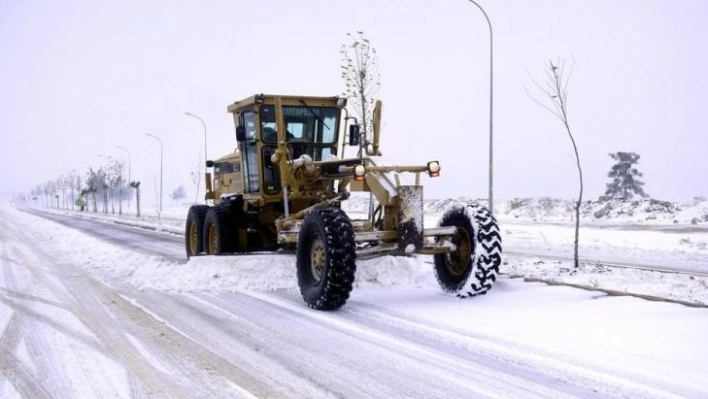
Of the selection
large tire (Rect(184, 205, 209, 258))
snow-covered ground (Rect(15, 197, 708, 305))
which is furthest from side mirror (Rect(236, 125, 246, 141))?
large tire (Rect(184, 205, 209, 258))

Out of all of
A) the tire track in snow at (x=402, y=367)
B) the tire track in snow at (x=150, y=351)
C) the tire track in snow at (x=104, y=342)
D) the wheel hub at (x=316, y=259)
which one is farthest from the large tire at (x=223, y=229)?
the tire track in snow at (x=402, y=367)

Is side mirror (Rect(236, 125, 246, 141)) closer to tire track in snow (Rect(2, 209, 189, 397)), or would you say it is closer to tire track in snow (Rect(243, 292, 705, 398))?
tire track in snow (Rect(2, 209, 189, 397))

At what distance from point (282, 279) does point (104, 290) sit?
2490mm

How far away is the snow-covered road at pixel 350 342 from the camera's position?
4.04 metres

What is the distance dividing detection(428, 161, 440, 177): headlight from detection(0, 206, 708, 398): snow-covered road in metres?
1.51

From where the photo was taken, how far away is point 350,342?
5.22 meters

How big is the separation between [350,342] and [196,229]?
7.33m

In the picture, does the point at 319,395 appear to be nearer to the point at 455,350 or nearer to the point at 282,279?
the point at 455,350

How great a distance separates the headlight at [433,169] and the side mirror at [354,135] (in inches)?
92.2

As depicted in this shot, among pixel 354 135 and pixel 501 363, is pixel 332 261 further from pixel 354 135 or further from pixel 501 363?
pixel 354 135

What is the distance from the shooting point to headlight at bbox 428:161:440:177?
711 centimetres

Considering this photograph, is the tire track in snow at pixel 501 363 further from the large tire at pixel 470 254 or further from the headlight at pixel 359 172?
the headlight at pixel 359 172

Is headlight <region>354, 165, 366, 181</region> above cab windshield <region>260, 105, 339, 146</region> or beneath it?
beneath

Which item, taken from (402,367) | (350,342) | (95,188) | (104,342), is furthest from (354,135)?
(95,188)
